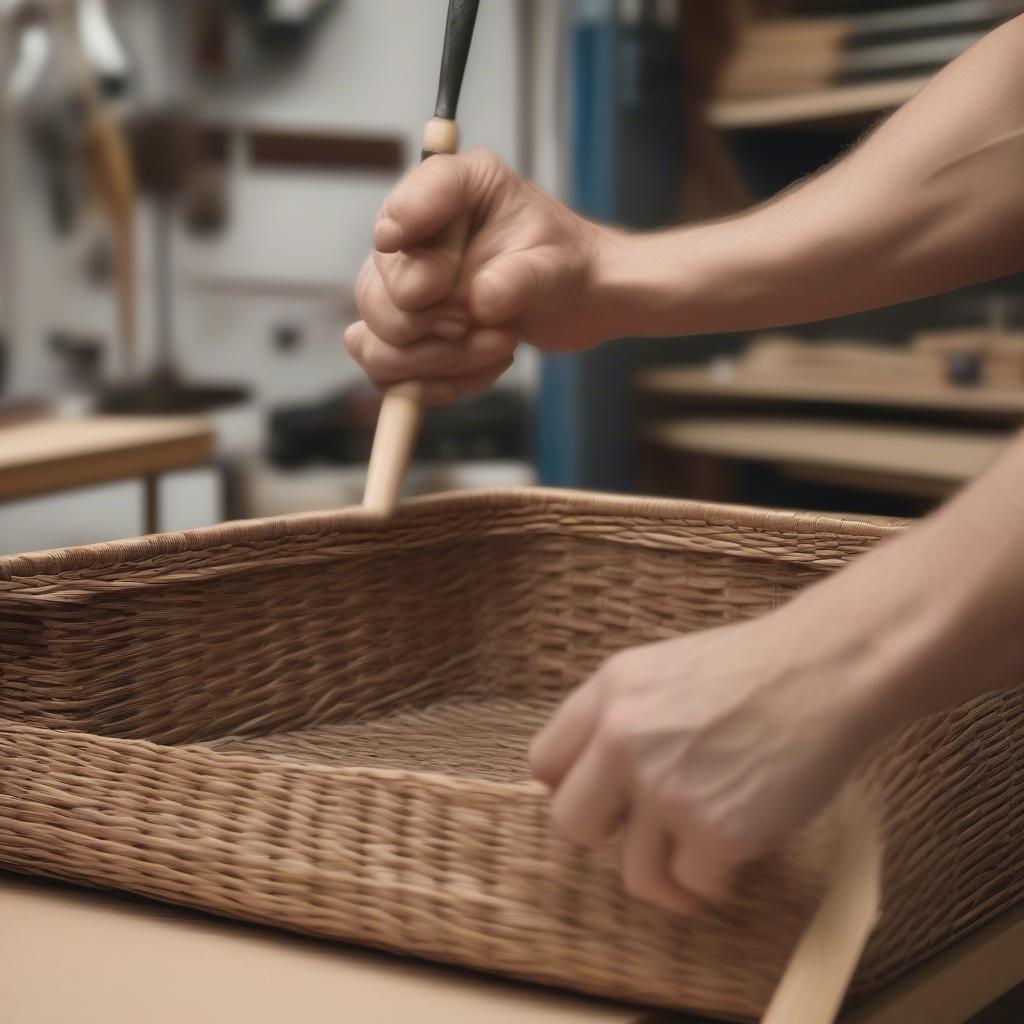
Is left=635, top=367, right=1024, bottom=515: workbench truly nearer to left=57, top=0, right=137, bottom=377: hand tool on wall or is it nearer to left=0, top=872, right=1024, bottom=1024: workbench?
left=57, top=0, right=137, bottom=377: hand tool on wall

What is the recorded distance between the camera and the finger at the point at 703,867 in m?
0.41

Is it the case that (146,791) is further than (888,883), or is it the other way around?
(146,791)

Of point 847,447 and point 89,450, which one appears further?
point 847,447

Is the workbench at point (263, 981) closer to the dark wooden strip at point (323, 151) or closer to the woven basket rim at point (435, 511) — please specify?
the woven basket rim at point (435, 511)

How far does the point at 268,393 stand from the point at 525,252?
1975 mm

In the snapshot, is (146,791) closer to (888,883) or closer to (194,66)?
(888,883)

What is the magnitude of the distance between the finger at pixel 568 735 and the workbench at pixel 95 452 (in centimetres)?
129

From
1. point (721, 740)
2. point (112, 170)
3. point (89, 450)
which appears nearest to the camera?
point (721, 740)

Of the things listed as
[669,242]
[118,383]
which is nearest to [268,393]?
[118,383]

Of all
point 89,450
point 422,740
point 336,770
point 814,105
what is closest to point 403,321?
point 422,740

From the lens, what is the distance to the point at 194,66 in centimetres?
276

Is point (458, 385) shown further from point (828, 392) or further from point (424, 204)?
point (828, 392)

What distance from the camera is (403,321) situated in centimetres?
84

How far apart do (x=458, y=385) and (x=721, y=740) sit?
0.51 meters
